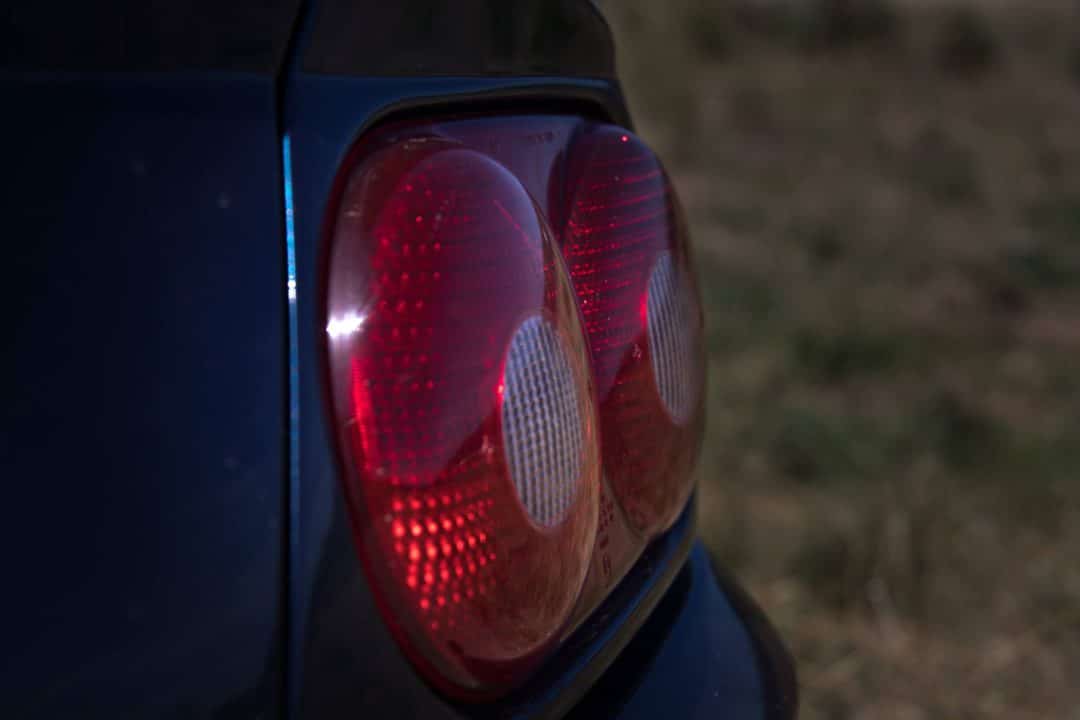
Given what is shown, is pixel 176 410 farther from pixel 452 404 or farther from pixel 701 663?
pixel 701 663

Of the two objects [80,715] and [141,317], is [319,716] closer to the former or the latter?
[80,715]

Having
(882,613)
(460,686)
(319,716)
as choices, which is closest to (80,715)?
(319,716)

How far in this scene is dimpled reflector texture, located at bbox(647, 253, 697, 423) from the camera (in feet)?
3.41

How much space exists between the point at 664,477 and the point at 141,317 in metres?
0.53

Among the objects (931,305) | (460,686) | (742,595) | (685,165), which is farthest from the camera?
(685,165)

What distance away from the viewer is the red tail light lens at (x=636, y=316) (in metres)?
0.98

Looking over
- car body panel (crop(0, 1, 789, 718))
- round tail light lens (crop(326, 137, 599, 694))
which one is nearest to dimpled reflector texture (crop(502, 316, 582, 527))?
round tail light lens (crop(326, 137, 599, 694))

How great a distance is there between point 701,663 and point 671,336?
282 millimetres

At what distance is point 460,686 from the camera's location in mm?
780

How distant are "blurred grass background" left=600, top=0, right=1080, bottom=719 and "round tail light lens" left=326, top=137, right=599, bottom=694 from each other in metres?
1.64

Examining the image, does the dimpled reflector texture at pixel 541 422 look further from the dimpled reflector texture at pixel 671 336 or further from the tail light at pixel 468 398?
the dimpled reflector texture at pixel 671 336

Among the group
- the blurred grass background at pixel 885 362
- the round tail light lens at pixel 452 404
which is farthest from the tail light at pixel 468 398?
the blurred grass background at pixel 885 362

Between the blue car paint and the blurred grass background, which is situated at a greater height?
the blue car paint

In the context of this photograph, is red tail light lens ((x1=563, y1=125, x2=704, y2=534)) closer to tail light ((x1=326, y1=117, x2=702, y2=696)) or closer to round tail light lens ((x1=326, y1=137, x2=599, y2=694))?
tail light ((x1=326, y1=117, x2=702, y2=696))
